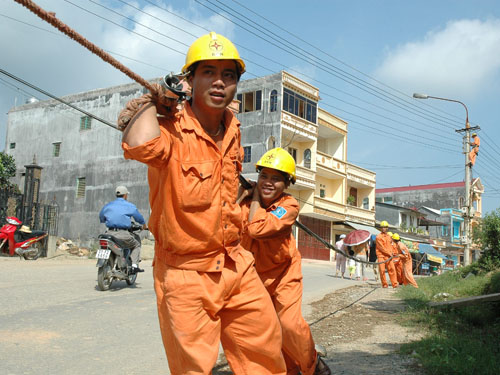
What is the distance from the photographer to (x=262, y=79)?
103 ft

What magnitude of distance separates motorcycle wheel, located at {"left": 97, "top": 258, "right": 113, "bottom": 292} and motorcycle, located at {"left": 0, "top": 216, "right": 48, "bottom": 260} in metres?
6.95

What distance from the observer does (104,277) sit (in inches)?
342

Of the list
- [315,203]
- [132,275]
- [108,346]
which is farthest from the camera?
[315,203]

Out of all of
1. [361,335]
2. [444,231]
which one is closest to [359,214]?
[444,231]

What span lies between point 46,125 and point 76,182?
5.68 m

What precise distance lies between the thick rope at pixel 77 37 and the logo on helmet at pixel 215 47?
0.41 metres

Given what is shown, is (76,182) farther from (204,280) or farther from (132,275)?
(204,280)

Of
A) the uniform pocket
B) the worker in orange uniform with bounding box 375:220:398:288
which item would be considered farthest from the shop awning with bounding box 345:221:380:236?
the uniform pocket

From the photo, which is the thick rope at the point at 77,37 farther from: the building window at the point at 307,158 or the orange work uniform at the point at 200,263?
the building window at the point at 307,158

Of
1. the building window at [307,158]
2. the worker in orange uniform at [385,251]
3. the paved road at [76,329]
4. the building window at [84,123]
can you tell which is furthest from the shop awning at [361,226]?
the paved road at [76,329]

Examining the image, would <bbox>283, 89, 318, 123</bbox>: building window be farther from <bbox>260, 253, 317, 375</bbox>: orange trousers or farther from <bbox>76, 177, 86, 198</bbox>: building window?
<bbox>260, 253, 317, 375</bbox>: orange trousers

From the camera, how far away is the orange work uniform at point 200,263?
2.39 m

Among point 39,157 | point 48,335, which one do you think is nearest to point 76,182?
point 39,157

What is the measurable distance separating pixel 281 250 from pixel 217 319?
5.41ft
